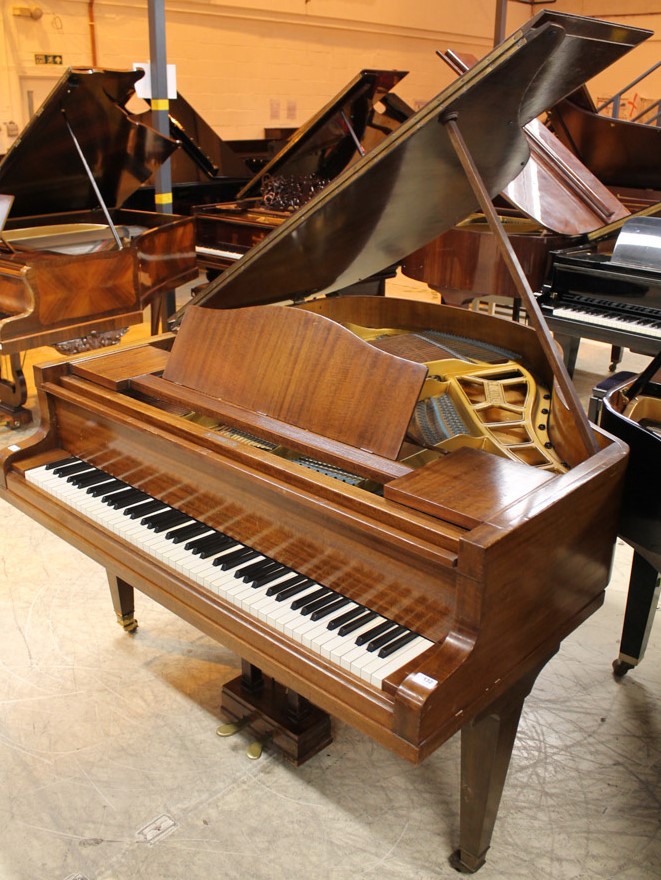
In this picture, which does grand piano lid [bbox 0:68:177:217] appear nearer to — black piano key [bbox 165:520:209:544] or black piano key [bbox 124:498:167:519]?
black piano key [bbox 124:498:167:519]

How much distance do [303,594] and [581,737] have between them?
1258mm

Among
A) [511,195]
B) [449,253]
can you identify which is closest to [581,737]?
[511,195]

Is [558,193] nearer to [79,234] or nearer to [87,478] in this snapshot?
[79,234]

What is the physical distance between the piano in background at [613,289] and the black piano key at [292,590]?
2.99 meters

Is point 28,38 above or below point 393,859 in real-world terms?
above

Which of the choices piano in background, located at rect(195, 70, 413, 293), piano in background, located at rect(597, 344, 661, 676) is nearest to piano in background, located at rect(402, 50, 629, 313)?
A: piano in background, located at rect(195, 70, 413, 293)

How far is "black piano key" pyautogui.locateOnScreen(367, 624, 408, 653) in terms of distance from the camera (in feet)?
5.67

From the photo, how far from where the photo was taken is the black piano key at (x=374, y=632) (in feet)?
5.74

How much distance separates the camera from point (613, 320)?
4.46 m

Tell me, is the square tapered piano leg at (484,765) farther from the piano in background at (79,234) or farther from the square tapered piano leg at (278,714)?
the piano in background at (79,234)

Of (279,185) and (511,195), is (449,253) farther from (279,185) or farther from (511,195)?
(279,185)

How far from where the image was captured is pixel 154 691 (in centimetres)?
284

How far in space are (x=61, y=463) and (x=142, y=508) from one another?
0.43 metres

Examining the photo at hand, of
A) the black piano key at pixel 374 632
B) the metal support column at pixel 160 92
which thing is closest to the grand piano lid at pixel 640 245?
the metal support column at pixel 160 92
